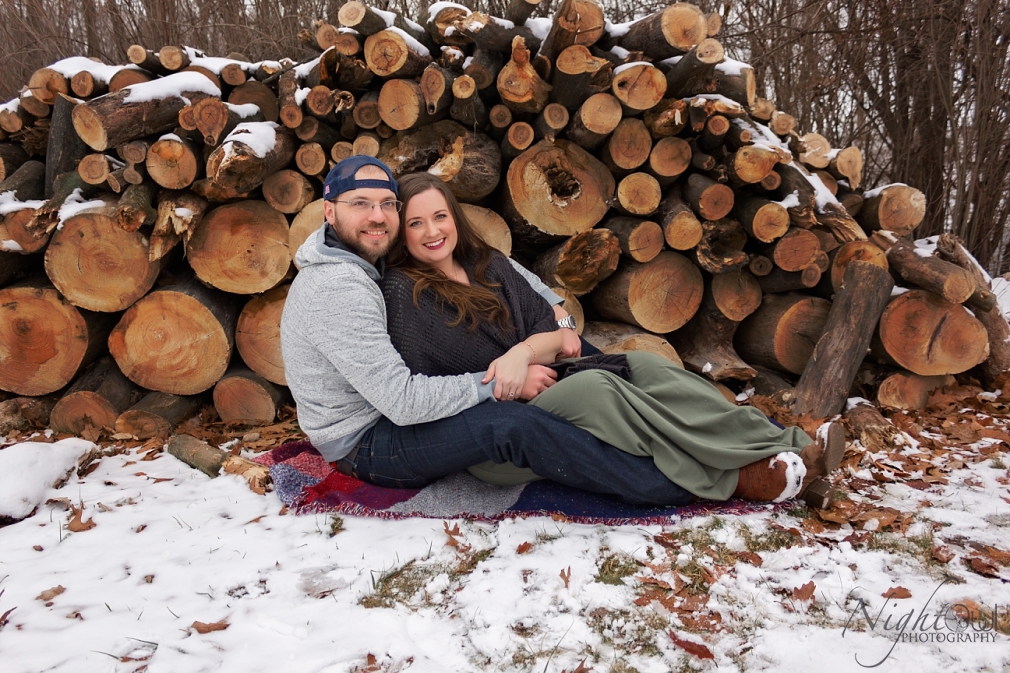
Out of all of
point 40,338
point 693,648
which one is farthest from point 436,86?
point 693,648

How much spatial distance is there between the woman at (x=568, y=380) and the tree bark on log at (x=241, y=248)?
1.21 m

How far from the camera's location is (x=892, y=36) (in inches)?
237

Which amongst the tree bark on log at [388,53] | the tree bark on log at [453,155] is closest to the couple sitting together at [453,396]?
the tree bark on log at [453,155]

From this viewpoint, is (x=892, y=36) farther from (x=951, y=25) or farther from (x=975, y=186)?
(x=975, y=186)

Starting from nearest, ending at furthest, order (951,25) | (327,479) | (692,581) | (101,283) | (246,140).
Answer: (692,581) < (327,479) < (246,140) < (101,283) < (951,25)

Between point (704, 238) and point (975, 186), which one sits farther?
point (975, 186)

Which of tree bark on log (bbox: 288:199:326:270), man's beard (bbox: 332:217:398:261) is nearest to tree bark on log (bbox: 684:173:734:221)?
man's beard (bbox: 332:217:398:261)

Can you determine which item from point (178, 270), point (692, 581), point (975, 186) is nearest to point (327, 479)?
point (692, 581)

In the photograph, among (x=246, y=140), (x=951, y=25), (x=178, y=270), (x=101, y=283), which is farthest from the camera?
(x=951, y=25)

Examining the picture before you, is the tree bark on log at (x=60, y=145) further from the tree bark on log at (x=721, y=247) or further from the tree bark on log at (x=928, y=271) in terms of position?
the tree bark on log at (x=928, y=271)

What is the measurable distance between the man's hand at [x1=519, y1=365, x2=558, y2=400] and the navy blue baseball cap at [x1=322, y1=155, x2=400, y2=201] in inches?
37.5

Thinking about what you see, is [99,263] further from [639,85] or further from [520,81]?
[639,85]

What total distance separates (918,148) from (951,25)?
42.9 inches

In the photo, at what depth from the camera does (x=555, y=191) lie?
3.75 meters
